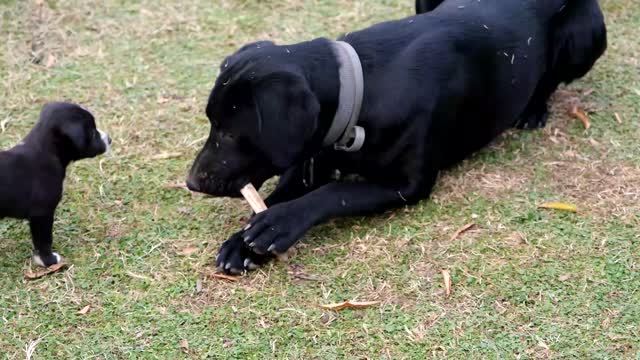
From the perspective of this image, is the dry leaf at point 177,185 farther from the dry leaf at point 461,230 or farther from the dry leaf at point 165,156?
the dry leaf at point 461,230

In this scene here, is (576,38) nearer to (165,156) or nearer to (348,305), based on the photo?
(348,305)

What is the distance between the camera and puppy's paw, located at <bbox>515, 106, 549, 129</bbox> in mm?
4855

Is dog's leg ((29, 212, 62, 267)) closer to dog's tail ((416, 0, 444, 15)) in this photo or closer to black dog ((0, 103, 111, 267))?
black dog ((0, 103, 111, 267))

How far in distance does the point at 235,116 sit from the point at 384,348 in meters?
1.15

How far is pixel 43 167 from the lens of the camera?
12.0 ft

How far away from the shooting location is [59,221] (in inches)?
163

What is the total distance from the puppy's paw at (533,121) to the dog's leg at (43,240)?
103 inches

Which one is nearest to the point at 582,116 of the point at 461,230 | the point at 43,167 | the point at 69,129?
the point at 461,230

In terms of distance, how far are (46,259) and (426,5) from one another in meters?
2.72

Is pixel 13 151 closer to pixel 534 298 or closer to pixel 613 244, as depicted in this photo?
pixel 534 298

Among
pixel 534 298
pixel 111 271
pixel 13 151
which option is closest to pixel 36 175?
pixel 13 151

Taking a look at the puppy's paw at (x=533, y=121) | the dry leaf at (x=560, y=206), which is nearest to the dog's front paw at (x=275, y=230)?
the dry leaf at (x=560, y=206)

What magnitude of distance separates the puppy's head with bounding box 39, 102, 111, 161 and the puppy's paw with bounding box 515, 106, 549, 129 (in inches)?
93.9

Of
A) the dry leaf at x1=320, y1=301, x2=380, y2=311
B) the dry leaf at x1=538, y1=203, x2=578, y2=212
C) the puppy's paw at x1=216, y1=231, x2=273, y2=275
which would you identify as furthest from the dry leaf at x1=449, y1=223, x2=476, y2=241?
the puppy's paw at x1=216, y1=231, x2=273, y2=275
